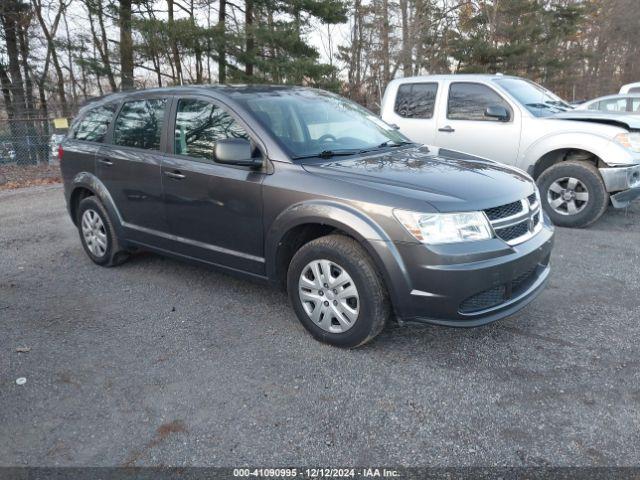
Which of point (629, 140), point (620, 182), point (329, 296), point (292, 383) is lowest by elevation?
point (292, 383)

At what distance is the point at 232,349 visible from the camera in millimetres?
3340

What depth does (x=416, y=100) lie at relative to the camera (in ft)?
23.9

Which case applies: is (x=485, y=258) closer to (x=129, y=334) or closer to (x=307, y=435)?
(x=307, y=435)

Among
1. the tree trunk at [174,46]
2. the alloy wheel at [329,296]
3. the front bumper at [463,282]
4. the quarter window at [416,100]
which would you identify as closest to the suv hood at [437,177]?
the front bumper at [463,282]

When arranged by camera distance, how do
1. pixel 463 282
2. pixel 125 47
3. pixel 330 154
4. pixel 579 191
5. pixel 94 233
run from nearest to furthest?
pixel 463 282
pixel 330 154
pixel 94 233
pixel 579 191
pixel 125 47

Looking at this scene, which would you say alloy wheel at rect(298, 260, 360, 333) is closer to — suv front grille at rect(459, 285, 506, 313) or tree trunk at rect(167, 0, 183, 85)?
suv front grille at rect(459, 285, 506, 313)

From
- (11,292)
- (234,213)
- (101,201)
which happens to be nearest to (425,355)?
(234,213)

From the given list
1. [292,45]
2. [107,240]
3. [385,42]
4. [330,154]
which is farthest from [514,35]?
[107,240]

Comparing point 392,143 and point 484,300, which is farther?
point 392,143

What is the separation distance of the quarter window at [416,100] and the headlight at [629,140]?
92.5 inches

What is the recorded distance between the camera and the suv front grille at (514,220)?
3000 millimetres

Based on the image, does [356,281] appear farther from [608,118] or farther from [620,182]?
[608,118]

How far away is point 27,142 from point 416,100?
30.8ft

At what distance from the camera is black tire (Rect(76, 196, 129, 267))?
15.5 feet
